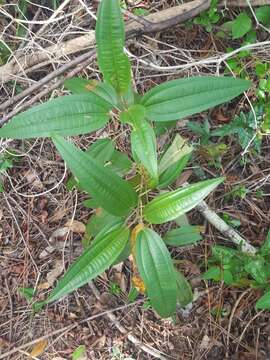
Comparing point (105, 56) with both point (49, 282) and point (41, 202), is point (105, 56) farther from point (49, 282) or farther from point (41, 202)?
point (49, 282)

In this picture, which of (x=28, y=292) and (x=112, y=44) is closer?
(x=112, y=44)

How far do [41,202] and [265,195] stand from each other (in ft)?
2.80

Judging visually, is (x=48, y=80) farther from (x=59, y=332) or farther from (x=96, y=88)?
(x=59, y=332)

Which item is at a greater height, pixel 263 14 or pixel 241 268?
pixel 263 14

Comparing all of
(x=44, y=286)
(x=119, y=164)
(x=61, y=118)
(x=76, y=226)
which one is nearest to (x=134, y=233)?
(x=119, y=164)

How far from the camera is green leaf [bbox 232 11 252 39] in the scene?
1.69 meters

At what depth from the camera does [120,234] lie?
4.07ft

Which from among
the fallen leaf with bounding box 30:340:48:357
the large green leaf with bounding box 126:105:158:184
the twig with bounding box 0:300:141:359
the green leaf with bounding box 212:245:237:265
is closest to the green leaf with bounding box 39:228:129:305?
the large green leaf with bounding box 126:105:158:184

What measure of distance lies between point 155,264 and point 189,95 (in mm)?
435

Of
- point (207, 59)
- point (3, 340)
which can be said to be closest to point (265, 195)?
point (207, 59)

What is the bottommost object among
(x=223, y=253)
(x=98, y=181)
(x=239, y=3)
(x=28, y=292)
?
(x=28, y=292)

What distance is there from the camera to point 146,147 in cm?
115

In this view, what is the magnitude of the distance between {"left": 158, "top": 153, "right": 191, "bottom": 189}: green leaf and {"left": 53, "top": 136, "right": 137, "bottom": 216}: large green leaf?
17cm

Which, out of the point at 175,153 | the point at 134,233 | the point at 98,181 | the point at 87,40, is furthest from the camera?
the point at 87,40
